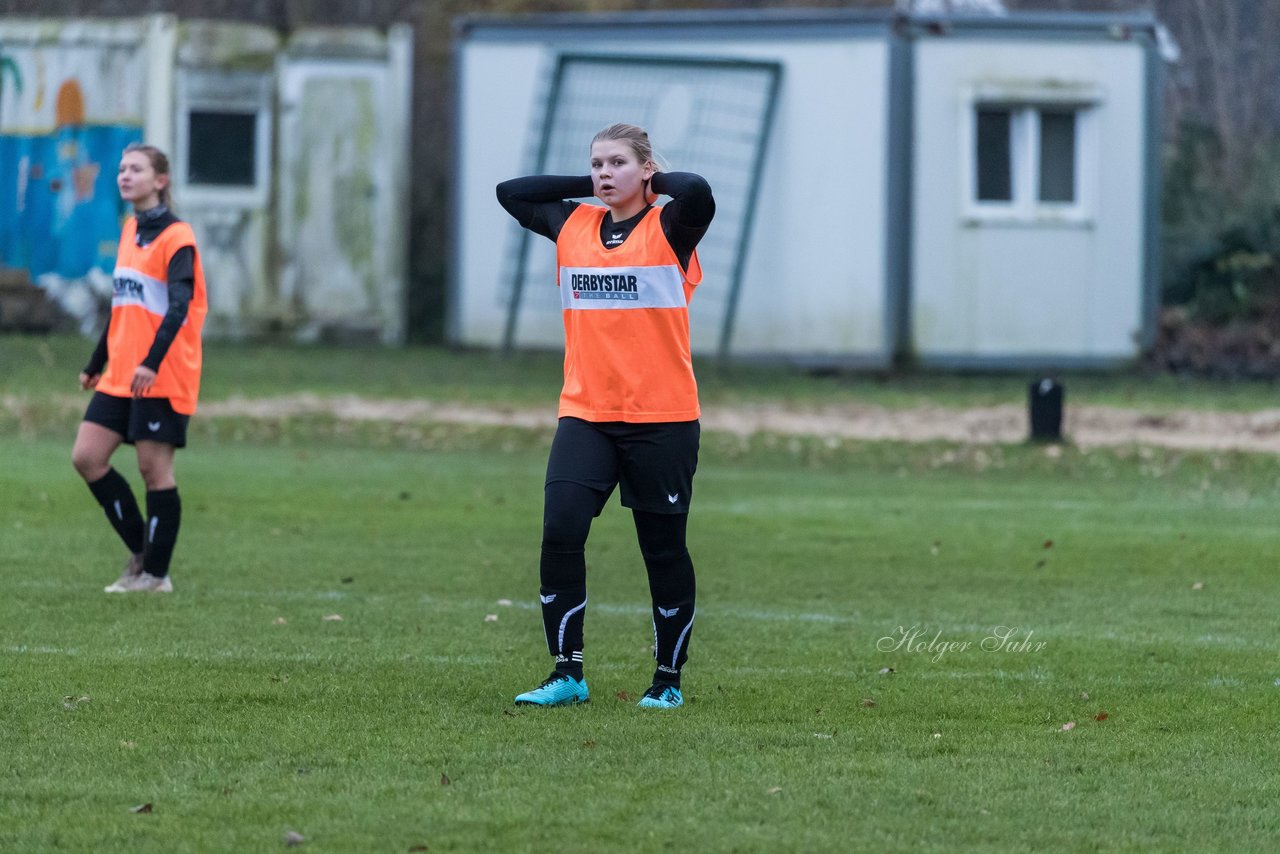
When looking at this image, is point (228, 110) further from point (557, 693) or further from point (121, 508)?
point (557, 693)

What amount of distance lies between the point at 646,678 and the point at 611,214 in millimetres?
1742

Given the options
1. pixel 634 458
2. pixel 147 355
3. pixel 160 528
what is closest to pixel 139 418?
pixel 147 355

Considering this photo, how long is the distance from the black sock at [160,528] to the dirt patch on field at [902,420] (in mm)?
9658

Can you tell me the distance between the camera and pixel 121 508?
374 inches

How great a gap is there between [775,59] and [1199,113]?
1151 centimetres

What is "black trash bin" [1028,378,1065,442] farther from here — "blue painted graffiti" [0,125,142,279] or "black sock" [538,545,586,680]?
"blue painted graffiti" [0,125,142,279]

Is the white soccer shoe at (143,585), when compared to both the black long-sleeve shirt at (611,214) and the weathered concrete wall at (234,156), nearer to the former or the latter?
the black long-sleeve shirt at (611,214)

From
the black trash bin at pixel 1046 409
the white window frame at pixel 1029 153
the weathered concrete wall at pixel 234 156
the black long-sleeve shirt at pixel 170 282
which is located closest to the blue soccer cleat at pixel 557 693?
the black long-sleeve shirt at pixel 170 282

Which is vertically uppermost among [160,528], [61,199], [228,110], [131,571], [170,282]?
[228,110]

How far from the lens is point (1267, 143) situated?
29.6m

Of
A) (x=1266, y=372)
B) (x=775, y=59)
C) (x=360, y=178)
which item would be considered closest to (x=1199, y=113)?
(x=1266, y=372)

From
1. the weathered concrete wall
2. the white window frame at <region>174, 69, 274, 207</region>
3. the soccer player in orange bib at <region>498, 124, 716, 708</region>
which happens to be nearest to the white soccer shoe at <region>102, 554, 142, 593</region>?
the soccer player in orange bib at <region>498, 124, 716, 708</region>

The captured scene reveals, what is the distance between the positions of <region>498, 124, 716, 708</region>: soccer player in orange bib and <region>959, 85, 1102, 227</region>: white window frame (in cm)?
1778

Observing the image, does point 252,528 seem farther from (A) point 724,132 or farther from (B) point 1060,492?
(A) point 724,132
